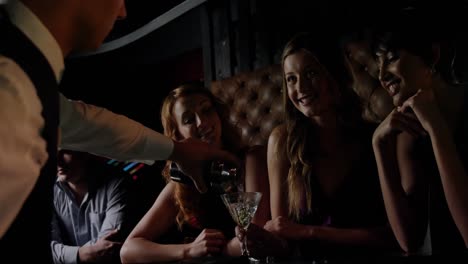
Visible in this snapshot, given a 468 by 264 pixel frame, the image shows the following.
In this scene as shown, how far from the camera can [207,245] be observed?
7.02ft

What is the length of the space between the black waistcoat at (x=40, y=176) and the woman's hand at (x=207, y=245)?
4.61 ft

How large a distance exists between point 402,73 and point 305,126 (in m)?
0.50

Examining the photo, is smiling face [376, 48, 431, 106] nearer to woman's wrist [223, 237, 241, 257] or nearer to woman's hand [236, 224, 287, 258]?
woman's hand [236, 224, 287, 258]

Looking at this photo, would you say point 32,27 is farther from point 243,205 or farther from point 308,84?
point 308,84

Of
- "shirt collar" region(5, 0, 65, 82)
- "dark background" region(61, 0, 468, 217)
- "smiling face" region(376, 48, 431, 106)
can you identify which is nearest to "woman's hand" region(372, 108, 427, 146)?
"smiling face" region(376, 48, 431, 106)

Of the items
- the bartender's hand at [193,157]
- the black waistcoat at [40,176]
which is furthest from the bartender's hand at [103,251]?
the black waistcoat at [40,176]

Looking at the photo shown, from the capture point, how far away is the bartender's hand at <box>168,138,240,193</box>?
1.37 metres

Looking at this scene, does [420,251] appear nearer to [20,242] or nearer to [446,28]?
[446,28]

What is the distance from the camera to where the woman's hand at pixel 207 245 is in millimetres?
2141

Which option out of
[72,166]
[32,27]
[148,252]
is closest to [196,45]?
[72,166]

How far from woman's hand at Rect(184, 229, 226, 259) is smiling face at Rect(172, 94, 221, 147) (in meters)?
0.56

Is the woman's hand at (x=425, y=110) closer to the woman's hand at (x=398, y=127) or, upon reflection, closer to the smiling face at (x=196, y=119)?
the woman's hand at (x=398, y=127)

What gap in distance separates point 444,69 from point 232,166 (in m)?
1.10

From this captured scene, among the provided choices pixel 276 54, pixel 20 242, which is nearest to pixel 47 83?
pixel 20 242
